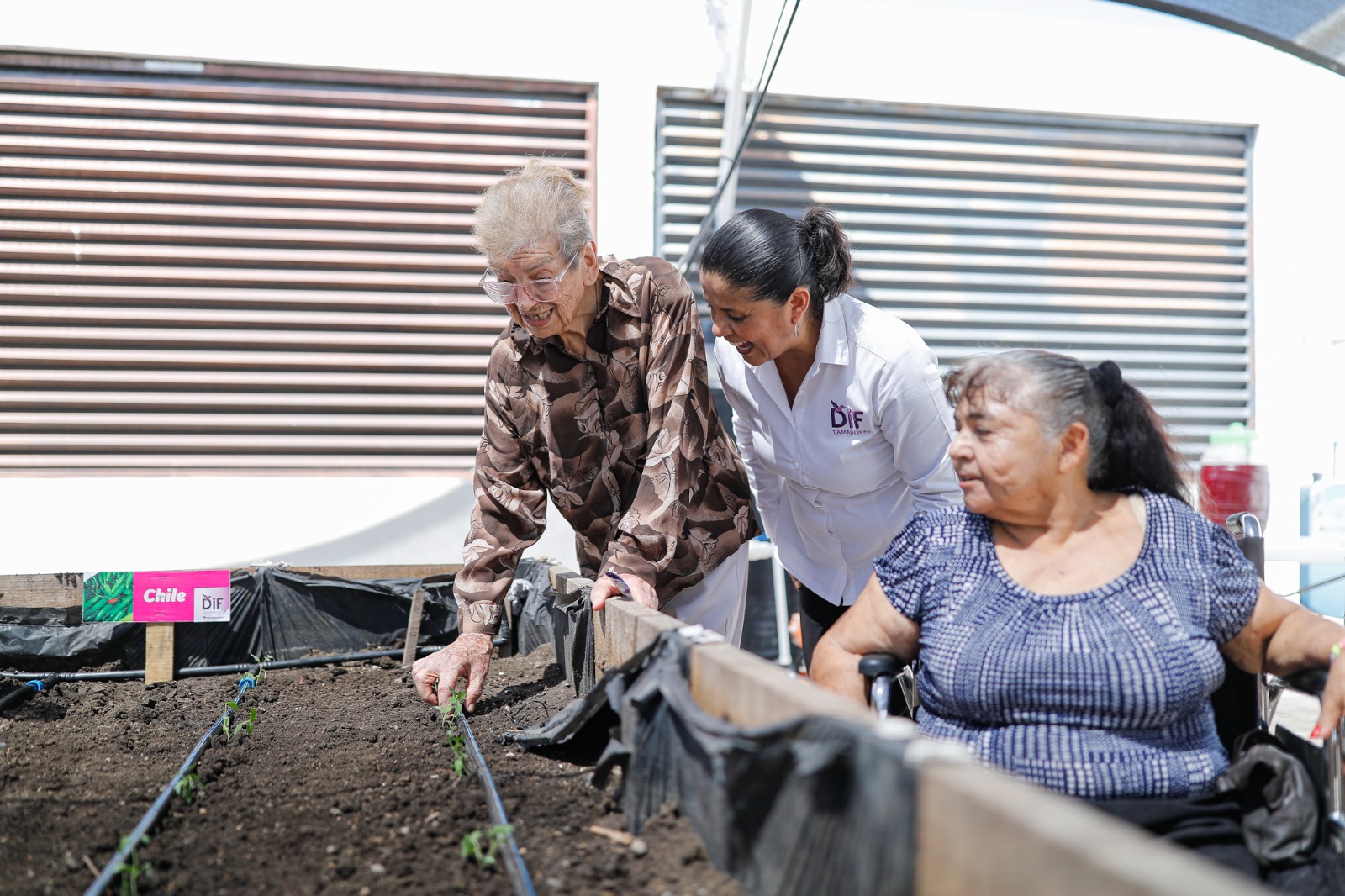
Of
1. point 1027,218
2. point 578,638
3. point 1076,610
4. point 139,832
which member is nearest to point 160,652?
point 578,638

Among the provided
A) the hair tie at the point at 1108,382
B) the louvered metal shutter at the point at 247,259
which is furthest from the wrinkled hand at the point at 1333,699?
the louvered metal shutter at the point at 247,259

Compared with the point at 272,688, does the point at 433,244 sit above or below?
above

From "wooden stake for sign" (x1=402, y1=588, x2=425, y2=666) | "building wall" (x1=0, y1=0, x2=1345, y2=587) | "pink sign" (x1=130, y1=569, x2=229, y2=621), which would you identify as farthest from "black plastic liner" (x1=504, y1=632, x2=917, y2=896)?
"building wall" (x1=0, y1=0, x2=1345, y2=587)

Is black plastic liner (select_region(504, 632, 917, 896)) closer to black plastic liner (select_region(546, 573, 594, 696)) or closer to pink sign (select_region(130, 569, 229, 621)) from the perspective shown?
black plastic liner (select_region(546, 573, 594, 696))

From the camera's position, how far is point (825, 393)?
102 inches

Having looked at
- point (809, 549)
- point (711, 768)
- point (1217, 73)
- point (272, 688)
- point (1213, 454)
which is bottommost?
point (272, 688)

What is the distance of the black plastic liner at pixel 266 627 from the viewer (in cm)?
391

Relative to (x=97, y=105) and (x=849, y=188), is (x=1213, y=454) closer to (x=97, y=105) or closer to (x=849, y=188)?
(x=849, y=188)

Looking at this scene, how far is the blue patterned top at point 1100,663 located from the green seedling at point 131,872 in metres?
1.36

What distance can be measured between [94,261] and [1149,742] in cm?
546

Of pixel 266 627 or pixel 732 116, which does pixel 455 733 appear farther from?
pixel 732 116

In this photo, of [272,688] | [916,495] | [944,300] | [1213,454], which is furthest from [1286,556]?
[272,688]

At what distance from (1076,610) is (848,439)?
3.02 feet

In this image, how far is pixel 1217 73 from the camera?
6195mm
